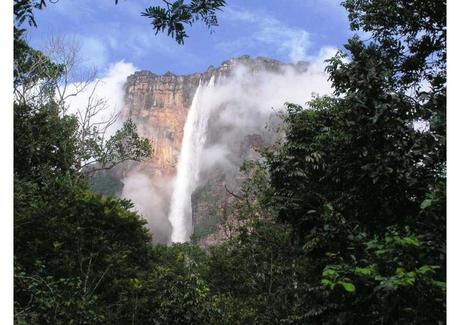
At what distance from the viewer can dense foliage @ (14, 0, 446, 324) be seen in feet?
14.3

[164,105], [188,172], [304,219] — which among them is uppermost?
[164,105]

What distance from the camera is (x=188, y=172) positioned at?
86.2 m

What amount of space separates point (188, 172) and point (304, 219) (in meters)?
79.2

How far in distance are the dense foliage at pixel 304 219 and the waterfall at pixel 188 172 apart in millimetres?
61243

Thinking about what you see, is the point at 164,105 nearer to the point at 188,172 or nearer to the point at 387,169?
the point at 188,172

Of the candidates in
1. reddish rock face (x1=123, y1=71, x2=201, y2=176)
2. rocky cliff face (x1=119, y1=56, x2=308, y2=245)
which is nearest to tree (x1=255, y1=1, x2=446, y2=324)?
rocky cliff face (x1=119, y1=56, x2=308, y2=245)

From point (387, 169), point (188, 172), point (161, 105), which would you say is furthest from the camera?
point (161, 105)

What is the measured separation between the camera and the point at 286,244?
13.8 metres

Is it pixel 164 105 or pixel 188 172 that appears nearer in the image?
pixel 188 172

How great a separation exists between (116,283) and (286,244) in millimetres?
4840

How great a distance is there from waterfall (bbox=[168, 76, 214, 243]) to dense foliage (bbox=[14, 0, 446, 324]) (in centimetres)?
6124

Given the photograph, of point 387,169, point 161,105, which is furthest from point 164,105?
point 387,169

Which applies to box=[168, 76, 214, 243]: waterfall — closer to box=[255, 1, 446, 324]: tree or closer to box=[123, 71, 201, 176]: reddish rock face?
box=[123, 71, 201, 176]: reddish rock face
